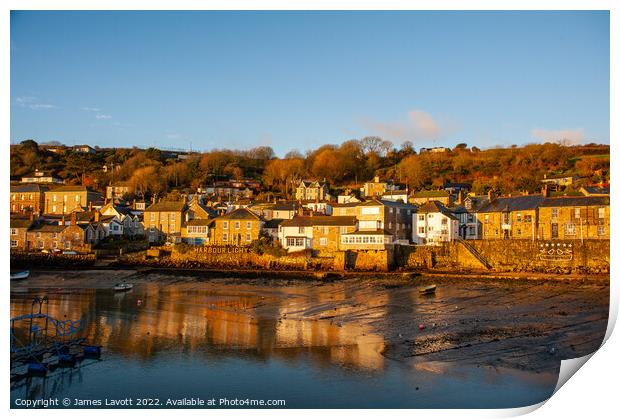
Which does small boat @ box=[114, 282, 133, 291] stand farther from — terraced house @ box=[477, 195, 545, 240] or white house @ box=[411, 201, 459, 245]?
terraced house @ box=[477, 195, 545, 240]

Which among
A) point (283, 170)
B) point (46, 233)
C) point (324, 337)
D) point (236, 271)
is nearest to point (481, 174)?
point (283, 170)

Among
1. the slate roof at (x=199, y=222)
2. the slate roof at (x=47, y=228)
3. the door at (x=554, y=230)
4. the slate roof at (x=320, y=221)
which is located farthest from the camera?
the slate roof at (x=199, y=222)

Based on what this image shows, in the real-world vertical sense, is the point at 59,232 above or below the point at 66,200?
below

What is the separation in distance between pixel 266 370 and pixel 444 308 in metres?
7.00

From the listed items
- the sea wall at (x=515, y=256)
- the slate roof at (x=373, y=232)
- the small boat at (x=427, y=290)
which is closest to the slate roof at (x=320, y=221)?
the slate roof at (x=373, y=232)

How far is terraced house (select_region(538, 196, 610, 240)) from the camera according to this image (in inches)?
912

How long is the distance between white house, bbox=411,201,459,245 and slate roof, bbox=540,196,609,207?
439 centimetres

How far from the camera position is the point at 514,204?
26.8m

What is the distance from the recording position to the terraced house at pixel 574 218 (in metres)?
23.2

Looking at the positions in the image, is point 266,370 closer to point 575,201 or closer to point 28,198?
point 575,201

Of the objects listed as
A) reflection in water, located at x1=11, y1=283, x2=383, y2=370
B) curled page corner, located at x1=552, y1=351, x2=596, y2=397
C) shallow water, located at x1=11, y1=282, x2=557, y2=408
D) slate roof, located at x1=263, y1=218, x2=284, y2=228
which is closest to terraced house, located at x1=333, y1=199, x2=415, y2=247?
slate roof, located at x1=263, y1=218, x2=284, y2=228

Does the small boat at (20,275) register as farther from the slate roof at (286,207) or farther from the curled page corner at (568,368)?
the curled page corner at (568,368)

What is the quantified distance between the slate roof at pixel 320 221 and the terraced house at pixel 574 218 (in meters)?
8.60

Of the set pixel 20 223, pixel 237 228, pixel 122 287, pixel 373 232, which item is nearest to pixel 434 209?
pixel 373 232
